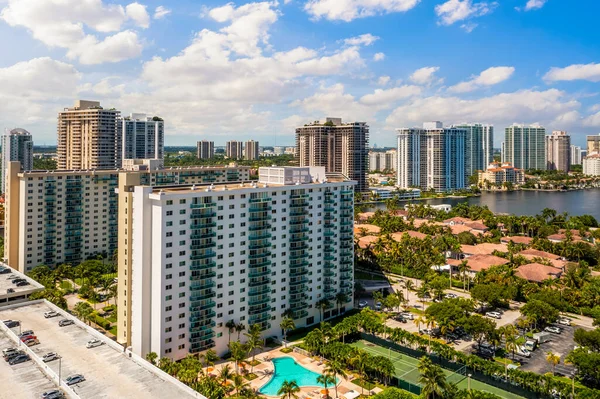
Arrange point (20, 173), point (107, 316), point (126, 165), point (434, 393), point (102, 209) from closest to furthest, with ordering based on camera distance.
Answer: point (434, 393) → point (107, 316) → point (20, 173) → point (102, 209) → point (126, 165)

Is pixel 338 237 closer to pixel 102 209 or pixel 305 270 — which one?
pixel 305 270

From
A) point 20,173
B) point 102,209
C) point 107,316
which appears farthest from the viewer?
point 102,209

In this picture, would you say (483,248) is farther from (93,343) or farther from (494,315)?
(93,343)

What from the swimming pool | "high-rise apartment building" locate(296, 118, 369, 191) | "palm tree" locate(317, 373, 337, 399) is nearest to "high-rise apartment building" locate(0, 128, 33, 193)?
"high-rise apartment building" locate(296, 118, 369, 191)

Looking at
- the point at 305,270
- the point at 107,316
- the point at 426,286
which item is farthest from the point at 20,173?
the point at 426,286

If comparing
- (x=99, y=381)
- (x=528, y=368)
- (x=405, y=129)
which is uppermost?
Result: (x=405, y=129)

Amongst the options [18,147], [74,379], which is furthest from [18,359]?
[18,147]
